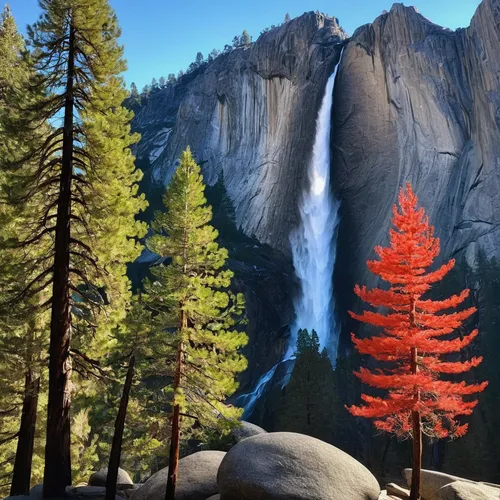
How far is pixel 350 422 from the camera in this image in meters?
35.6

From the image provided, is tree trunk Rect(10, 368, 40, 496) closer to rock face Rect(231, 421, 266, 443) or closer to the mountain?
rock face Rect(231, 421, 266, 443)

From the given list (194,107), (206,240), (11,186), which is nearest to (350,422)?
(206,240)

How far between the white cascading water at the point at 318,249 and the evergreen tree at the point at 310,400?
1116cm

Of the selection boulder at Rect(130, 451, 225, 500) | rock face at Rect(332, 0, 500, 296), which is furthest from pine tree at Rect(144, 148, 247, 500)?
rock face at Rect(332, 0, 500, 296)

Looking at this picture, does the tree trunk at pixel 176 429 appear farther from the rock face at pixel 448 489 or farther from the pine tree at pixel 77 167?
the rock face at pixel 448 489

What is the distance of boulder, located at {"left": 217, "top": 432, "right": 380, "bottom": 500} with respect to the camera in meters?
9.64

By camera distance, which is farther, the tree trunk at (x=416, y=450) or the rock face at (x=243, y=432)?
the rock face at (x=243, y=432)

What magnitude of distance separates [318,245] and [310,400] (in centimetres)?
2058

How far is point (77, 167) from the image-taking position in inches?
483

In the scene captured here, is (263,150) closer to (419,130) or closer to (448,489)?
(419,130)

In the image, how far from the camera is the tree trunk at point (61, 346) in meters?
10.8

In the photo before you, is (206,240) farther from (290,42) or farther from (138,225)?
(290,42)

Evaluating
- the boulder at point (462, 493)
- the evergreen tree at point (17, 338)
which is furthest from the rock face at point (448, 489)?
the evergreen tree at point (17, 338)

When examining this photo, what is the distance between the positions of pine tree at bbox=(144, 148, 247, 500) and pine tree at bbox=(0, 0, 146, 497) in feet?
3.92
